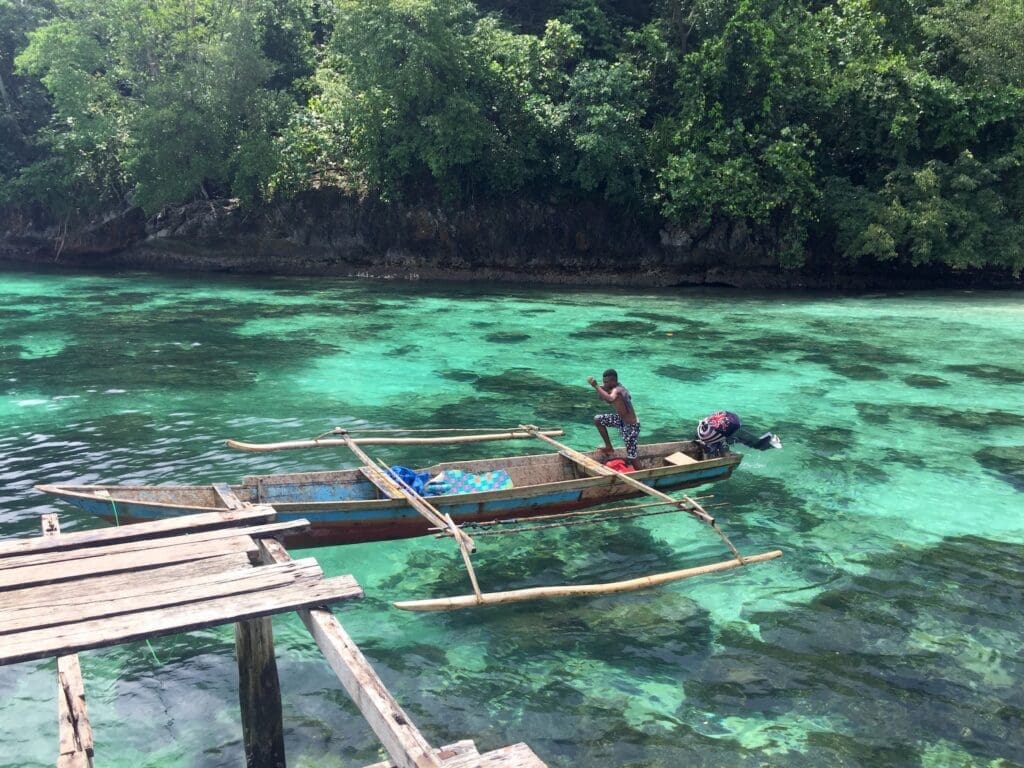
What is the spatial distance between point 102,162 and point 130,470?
27.7 m

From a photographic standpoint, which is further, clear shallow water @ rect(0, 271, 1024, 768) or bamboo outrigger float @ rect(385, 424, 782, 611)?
bamboo outrigger float @ rect(385, 424, 782, 611)

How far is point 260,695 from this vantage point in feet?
17.6

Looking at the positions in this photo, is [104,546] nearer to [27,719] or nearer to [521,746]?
[27,719]

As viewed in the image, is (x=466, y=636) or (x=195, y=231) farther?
(x=195, y=231)

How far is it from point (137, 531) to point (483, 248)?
1083 inches

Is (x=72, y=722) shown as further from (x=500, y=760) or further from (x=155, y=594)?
(x=500, y=760)

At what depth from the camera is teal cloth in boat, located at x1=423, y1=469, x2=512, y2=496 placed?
30.0 ft

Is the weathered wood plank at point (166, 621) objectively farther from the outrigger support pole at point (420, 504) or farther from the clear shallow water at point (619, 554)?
the outrigger support pole at point (420, 504)

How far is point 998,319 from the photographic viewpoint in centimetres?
2369

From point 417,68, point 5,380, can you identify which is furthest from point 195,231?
point 5,380

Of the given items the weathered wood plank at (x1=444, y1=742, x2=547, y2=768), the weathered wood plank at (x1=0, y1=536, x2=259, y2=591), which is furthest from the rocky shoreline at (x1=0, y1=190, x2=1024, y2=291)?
the weathered wood plank at (x1=444, y1=742, x2=547, y2=768)

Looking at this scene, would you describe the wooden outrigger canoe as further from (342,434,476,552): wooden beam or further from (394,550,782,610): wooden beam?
(394,550,782,610): wooden beam

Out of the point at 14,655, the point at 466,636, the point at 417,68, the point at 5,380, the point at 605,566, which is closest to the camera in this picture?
the point at 14,655

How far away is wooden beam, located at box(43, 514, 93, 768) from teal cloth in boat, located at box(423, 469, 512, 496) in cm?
440
